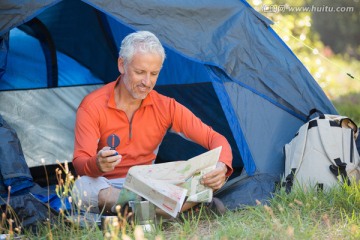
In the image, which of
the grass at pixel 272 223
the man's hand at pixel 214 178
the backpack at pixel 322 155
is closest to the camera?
the grass at pixel 272 223

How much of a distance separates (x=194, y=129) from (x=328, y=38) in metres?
11.7

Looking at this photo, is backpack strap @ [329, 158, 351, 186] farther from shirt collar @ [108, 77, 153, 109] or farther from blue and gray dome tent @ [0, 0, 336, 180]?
shirt collar @ [108, 77, 153, 109]

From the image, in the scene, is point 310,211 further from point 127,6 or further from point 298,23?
point 298,23

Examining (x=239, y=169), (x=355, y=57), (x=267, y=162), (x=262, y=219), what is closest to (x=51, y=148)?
(x=239, y=169)

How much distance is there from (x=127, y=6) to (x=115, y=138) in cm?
81

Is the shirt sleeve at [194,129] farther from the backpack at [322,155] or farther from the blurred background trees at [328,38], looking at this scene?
the blurred background trees at [328,38]

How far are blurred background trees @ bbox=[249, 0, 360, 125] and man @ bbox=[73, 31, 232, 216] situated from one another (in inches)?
58.4

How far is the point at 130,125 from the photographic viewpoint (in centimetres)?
362

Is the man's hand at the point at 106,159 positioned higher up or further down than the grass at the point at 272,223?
higher up

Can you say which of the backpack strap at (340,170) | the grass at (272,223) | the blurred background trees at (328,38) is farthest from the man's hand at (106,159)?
the blurred background trees at (328,38)

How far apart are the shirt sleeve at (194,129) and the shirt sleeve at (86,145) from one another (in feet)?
1.37

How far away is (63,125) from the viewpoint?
15.1 feet

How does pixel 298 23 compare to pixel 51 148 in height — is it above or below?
above

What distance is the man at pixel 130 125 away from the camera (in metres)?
3.27
